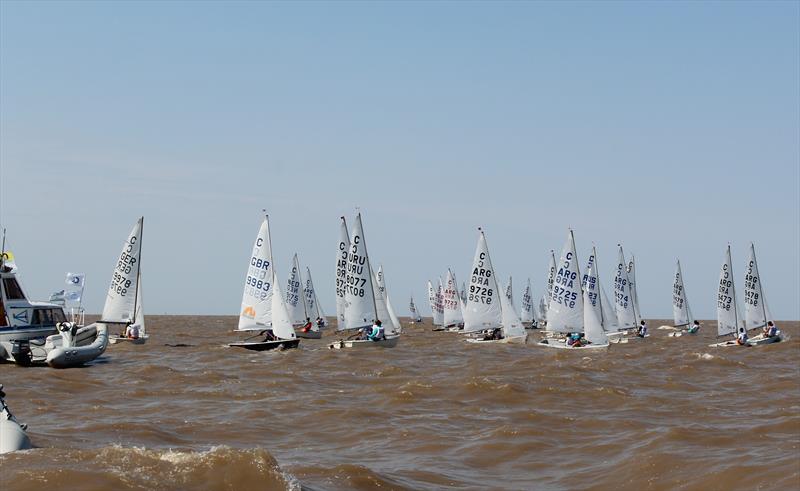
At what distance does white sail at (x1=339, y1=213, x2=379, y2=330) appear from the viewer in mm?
41156

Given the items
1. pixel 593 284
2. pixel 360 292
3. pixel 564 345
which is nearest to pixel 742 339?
pixel 593 284

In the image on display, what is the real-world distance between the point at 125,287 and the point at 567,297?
2211 cm

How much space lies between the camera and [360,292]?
41.1 metres

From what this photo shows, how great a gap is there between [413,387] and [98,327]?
15571 millimetres

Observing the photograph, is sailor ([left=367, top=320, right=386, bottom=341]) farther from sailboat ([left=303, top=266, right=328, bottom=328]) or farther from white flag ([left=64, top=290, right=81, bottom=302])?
sailboat ([left=303, top=266, right=328, bottom=328])

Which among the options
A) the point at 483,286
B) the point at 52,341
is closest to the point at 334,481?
the point at 52,341

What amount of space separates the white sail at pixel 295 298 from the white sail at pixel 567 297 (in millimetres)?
21358

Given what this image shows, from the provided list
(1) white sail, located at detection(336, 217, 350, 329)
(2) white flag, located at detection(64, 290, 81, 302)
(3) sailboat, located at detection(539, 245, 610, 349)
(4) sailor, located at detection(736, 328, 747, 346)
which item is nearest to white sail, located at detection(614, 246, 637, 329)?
(4) sailor, located at detection(736, 328, 747, 346)

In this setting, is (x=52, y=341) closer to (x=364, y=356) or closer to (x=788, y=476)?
(x=364, y=356)

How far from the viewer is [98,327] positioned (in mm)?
32250

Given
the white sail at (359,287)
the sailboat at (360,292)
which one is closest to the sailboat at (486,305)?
the sailboat at (360,292)

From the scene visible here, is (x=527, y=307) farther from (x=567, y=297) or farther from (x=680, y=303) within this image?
(x=567, y=297)

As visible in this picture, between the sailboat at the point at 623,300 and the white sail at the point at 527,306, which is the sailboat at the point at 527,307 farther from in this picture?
the sailboat at the point at 623,300

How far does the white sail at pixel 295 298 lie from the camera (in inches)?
2328
